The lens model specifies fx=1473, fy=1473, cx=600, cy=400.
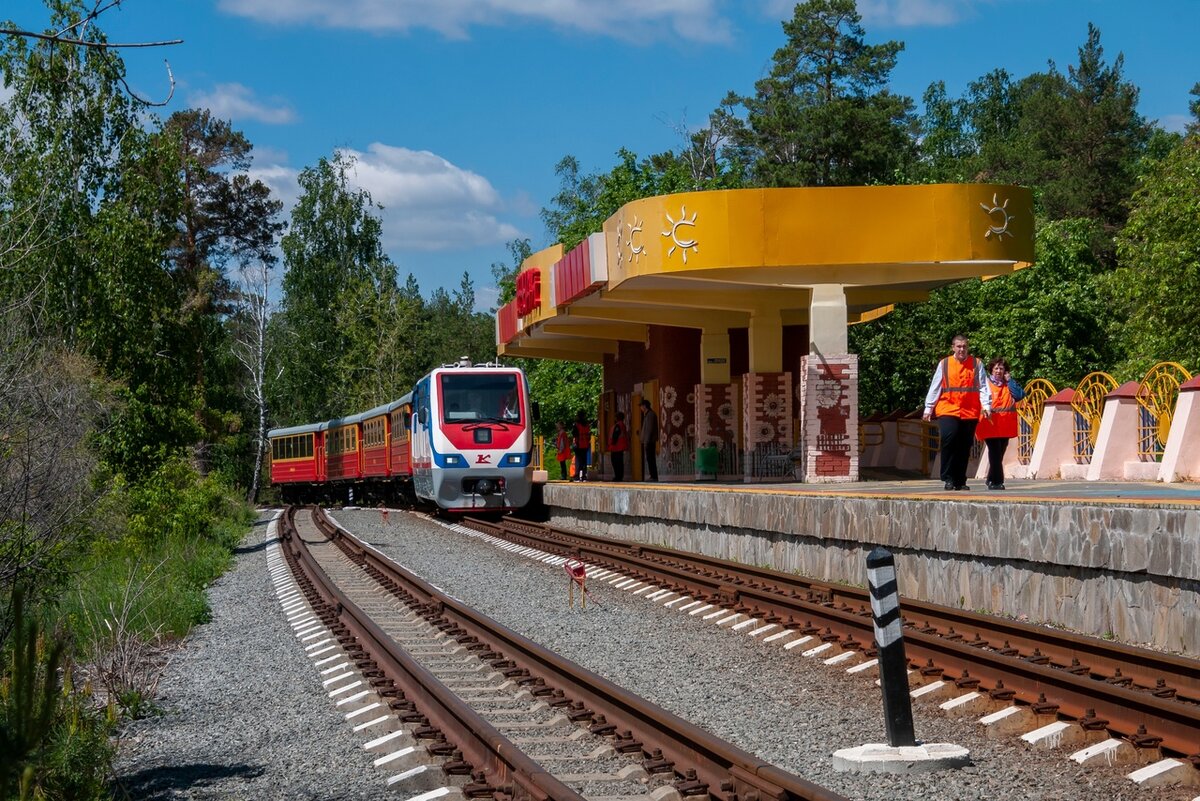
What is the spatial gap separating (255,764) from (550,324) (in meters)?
28.7

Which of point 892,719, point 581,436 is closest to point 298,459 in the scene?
point 581,436

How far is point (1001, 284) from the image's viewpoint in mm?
47719

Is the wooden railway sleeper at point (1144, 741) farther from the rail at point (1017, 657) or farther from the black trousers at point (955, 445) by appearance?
the black trousers at point (955, 445)

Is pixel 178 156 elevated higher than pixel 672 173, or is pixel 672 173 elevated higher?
pixel 672 173

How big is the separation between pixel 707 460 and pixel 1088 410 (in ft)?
36.2

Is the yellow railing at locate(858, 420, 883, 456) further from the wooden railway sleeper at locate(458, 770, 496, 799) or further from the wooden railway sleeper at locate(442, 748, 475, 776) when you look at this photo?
the wooden railway sleeper at locate(458, 770, 496, 799)

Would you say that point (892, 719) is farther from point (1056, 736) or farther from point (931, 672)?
point (931, 672)

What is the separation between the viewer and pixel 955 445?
15.9 meters

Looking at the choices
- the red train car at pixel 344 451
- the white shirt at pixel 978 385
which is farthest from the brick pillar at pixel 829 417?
the red train car at pixel 344 451

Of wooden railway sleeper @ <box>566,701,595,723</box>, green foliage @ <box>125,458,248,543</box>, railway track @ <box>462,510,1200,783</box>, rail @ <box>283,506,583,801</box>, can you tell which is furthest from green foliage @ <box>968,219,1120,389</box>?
wooden railway sleeper @ <box>566,701,595,723</box>

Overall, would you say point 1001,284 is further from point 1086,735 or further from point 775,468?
point 1086,735

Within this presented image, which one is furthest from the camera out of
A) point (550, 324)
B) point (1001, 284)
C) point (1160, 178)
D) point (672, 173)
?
Answer: point (672, 173)

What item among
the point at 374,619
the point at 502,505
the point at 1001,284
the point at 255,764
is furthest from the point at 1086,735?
the point at 1001,284

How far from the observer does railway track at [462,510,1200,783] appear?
6953 millimetres
